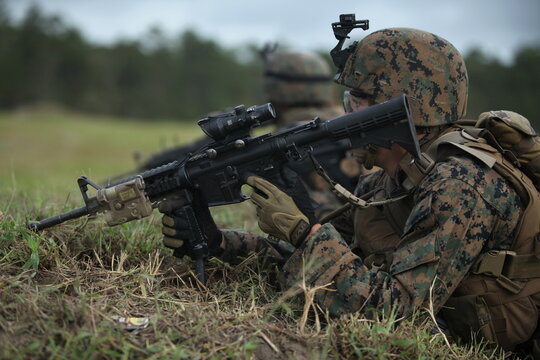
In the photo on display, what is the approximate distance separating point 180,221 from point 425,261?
146cm

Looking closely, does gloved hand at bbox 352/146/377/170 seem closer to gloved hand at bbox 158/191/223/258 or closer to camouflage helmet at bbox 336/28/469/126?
camouflage helmet at bbox 336/28/469/126

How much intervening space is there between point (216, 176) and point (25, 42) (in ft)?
147

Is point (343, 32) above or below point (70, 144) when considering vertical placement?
above

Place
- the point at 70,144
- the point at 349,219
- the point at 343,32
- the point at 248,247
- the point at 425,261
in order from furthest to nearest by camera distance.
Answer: the point at 70,144, the point at 349,219, the point at 248,247, the point at 343,32, the point at 425,261

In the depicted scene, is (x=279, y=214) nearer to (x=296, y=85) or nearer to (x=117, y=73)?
(x=296, y=85)

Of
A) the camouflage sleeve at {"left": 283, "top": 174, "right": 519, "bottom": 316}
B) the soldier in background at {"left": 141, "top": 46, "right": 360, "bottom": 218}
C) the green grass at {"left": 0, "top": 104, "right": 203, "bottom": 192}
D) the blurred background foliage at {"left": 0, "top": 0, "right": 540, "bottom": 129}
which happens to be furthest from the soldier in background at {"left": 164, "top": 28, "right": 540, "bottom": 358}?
the blurred background foliage at {"left": 0, "top": 0, "right": 540, "bottom": 129}

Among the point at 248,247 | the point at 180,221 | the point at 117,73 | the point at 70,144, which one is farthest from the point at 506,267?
the point at 117,73

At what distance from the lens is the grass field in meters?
2.31

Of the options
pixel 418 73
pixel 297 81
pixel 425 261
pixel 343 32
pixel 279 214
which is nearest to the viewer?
pixel 425 261

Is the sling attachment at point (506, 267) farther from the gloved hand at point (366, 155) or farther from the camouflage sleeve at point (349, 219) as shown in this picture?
the camouflage sleeve at point (349, 219)

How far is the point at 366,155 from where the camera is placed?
3.12m

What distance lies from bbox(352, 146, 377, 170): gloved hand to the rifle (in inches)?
5.3

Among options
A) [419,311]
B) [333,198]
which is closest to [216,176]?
[419,311]

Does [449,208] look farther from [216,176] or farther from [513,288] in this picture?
[216,176]
